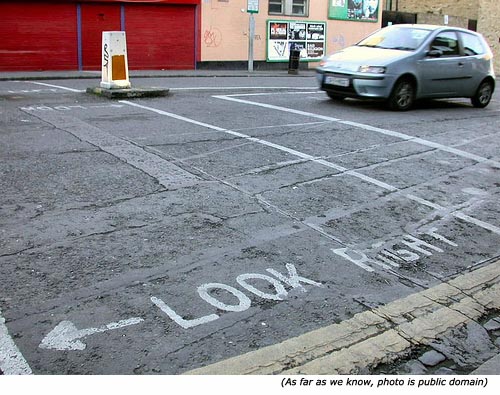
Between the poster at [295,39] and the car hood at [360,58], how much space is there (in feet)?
44.4

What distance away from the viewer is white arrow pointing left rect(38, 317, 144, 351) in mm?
3174

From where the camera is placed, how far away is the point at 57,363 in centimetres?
302

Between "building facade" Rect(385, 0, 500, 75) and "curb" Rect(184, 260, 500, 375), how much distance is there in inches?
1336

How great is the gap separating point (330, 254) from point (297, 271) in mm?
446

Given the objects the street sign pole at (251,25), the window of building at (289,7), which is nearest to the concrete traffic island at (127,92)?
the street sign pole at (251,25)

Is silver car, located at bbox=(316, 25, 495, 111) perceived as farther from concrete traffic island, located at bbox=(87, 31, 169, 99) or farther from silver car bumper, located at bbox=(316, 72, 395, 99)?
concrete traffic island, located at bbox=(87, 31, 169, 99)

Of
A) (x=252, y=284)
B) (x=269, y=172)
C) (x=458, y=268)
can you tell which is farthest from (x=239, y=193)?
(x=458, y=268)

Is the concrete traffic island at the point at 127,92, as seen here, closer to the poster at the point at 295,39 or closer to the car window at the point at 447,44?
the car window at the point at 447,44

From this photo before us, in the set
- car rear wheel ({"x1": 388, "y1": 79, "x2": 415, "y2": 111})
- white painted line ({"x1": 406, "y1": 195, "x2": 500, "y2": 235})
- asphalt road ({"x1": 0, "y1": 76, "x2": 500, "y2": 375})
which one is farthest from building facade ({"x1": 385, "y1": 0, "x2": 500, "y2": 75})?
white painted line ({"x1": 406, "y1": 195, "x2": 500, "y2": 235})

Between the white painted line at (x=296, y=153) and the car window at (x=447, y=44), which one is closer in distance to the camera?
the white painted line at (x=296, y=153)

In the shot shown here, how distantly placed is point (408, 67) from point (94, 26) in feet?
44.5

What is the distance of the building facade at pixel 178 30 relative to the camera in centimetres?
1962

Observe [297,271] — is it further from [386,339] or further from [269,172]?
[269,172]

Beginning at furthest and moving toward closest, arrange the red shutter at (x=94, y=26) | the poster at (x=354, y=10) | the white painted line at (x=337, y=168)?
1. the poster at (x=354, y=10)
2. the red shutter at (x=94, y=26)
3. the white painted line at (x=337, y=168)
